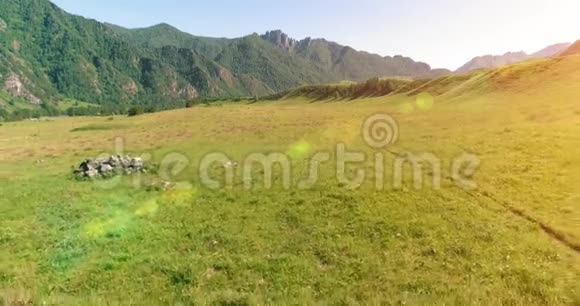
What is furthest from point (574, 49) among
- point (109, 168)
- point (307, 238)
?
point (109, 168)

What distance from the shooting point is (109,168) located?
3603 centimetres

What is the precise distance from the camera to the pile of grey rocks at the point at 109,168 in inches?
1391

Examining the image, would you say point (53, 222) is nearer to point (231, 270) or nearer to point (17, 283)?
point (17, 283)

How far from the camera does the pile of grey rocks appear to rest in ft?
116

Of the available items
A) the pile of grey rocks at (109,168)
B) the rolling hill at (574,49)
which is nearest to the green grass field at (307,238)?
the pile of grey rocks at (109,168)

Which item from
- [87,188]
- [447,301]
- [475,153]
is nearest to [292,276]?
[447,301]

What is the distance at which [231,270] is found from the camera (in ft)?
58.5

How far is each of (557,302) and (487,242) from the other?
5265 mm

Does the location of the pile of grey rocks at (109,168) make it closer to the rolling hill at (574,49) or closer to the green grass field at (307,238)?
the green grass field at (307,238)

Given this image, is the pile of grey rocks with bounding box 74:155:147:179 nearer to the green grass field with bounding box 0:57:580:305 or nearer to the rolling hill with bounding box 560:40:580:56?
the green grass field with bounding box 0:57:580:305

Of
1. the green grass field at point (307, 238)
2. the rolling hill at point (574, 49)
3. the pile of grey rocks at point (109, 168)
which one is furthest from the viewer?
the rolling hill at point (574, 49)

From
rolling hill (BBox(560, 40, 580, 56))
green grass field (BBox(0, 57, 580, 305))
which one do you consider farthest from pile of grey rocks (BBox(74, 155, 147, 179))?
rolling hill (BBox(560, 40, 580, 56))

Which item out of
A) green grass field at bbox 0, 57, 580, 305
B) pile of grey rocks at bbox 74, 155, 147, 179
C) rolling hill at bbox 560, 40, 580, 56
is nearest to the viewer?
green grass field at bbox 0, 57, 580, 305

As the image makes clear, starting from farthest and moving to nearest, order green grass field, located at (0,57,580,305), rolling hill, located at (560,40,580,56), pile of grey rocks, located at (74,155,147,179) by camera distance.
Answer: rolling hill, located at (560,40,580,56), pile of grey rocks, located at (74,155,147,179), green grass field, located at (0,57,580,305)
